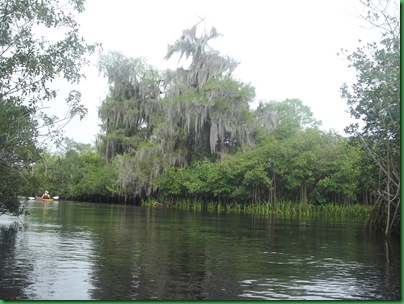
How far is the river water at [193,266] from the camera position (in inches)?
284

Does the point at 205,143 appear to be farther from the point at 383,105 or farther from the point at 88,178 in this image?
the point at 383,105

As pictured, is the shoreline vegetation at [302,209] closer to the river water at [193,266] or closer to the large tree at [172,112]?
the large tree at [172,112]

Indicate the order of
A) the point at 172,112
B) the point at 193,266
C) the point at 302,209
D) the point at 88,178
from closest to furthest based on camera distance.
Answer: the point at 193,266, the point at 302,209, the point at 172,112, the point at 88,178

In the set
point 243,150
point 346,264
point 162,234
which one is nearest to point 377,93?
point 346,264

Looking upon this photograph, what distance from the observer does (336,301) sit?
6797 millimetres

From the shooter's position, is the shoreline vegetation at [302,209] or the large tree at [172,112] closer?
the shoreline vegetation at [302,209]

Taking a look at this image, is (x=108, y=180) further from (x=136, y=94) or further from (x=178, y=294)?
(x=178, y=294)

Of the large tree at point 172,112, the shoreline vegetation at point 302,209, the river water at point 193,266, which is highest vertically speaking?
the large tree at point 172,112

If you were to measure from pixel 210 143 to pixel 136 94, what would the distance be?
9794 millimetres

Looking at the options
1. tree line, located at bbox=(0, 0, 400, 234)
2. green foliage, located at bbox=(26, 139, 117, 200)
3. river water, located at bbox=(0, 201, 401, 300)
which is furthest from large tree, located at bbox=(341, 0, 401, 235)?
green foliage, located at bbox=(26, 139, 117, 200)

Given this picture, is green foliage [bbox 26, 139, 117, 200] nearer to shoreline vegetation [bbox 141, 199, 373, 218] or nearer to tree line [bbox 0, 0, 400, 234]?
tree line [bbox 0, 0, 400, 234]

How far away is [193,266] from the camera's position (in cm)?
949

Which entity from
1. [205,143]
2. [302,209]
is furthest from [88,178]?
[302,209]

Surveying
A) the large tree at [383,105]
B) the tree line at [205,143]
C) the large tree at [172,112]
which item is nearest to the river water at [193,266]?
the large tree at [383,105]
